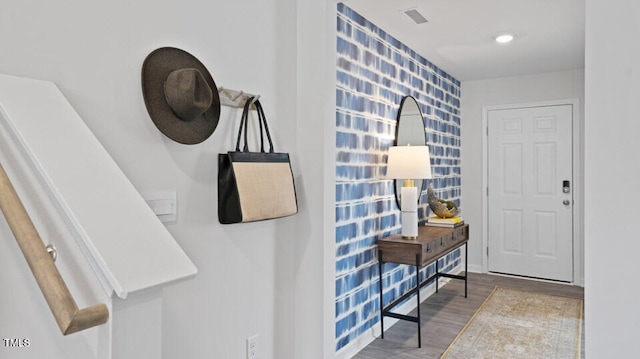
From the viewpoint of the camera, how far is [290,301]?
2230 millimetres

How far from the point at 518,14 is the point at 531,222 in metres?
2.75

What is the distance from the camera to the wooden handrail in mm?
756

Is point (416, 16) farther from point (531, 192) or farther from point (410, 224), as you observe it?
point (531, 192)

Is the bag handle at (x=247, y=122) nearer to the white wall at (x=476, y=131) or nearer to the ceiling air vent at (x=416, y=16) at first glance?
the ceiling air vent at (x=416, y=16)

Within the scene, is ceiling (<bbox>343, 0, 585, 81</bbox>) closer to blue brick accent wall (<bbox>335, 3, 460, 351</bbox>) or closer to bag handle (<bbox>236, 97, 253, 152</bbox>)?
blue brick accent wall (<bbox>335, 3, 460, 351</bbox>)

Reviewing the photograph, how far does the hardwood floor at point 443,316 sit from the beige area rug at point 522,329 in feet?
0.30

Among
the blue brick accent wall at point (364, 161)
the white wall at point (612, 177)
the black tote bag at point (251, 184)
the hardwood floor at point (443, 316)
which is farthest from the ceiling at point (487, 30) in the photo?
the hardwood floor at point (443, 316)

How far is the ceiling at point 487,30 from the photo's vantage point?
9.45ft

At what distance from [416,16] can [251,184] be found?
1980 millimetres

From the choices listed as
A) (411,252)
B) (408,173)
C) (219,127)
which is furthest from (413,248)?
(219,127)

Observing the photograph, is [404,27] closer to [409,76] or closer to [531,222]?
[409,76]

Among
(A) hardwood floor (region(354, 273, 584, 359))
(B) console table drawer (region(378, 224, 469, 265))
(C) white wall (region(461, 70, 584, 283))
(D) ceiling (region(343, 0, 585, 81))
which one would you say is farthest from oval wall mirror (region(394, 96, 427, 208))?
(C) white wall (region(461, 70, 584, 283))

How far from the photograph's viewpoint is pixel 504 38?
11.7 ft

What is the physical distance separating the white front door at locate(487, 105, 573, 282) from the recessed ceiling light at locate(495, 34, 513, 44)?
158 cm
